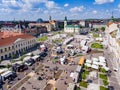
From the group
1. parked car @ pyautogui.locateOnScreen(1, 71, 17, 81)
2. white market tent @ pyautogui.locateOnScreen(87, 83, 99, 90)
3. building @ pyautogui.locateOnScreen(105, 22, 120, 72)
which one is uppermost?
building @ pyautogui.locateOnScreen(105, 22, 120, 72)

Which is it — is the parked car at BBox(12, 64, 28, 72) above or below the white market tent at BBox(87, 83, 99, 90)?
above

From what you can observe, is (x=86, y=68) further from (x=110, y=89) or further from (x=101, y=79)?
(x=110, y=89)

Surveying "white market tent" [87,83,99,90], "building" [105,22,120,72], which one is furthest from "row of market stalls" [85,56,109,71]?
"white market tent" [87,83,99,90]

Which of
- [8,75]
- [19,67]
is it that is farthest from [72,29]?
[8,75]

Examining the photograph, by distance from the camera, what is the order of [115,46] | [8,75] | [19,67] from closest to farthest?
1. [8,75]
2. [19,67]
3. [115,46]

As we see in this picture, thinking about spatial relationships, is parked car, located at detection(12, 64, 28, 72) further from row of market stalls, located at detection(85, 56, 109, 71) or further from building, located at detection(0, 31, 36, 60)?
row of market stalls, located at detection(85, 56, 109, 71)

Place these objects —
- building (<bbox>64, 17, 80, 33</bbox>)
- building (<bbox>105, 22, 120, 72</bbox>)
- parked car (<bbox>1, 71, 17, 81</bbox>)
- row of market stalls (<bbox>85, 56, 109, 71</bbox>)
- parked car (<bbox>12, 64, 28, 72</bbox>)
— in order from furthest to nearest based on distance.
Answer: building (<bbox>64, 17, 80, 33</bbox>), building (<bbox>105, 22, 120, 72</bbox>), row of market stalls (<bbox>85, 56, 109, 71</bbox>), parked car (<bbox>12, 64, 28, 72</bbox>), parked car (<bbox>1, 71, 17, 81</bbox>)

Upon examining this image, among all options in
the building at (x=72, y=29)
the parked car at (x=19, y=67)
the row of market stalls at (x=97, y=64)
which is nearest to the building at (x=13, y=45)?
the parked car at (x=19, y=67)

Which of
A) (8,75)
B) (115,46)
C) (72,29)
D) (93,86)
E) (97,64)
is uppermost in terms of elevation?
(72,29)

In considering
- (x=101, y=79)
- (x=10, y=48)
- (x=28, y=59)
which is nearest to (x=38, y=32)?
(x=10, y=48)

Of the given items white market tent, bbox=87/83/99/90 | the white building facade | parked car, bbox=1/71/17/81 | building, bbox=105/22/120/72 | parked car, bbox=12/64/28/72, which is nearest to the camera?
white market tent, bbox=87/83/99/90

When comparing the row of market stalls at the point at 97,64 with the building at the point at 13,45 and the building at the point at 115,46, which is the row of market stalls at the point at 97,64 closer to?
the building at the point at 115,46

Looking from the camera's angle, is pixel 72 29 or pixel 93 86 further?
pixel 72 29

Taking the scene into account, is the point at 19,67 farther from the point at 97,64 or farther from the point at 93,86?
the point at 97,64
